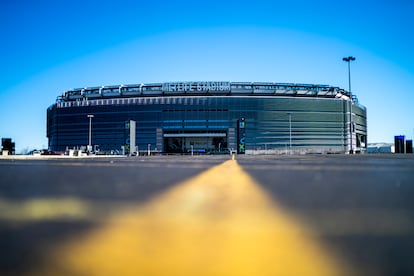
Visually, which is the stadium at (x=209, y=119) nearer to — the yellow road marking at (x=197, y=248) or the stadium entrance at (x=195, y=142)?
the stadium entrance at (x=195, y=142)

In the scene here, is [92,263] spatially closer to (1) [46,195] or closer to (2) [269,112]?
(1) [46,195]

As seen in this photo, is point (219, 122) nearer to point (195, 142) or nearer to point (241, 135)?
point (241, 135)

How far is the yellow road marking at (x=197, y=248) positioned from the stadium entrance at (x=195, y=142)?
9423 centimetres

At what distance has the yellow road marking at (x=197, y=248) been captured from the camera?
3.10ft

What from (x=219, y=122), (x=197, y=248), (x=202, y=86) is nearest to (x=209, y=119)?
(x=219, y=122)

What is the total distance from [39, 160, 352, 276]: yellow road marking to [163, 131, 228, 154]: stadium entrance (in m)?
94.2

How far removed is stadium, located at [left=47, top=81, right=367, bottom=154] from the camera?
95875mm

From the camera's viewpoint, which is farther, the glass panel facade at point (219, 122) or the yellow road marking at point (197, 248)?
the glass panel facade at point (219, 122)

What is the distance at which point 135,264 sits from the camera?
0.97 m

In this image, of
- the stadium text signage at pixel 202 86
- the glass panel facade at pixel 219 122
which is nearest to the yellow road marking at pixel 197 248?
the glass panel facade at pixel 219 122

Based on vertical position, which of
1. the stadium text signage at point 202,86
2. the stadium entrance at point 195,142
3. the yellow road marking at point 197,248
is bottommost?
the yellow road marking at point 197,248

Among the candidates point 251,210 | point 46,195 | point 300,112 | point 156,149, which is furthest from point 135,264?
point 300,112

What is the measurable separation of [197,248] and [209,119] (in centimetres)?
9554

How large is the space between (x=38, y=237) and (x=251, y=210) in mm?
1170
